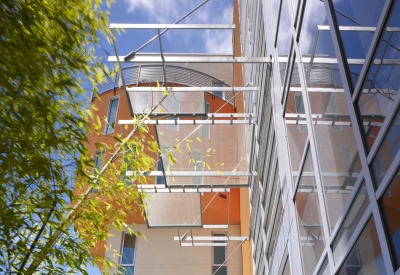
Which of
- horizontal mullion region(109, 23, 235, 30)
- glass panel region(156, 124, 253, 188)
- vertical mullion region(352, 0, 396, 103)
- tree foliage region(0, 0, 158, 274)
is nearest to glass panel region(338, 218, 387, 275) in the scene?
vertical mullion region(352, 0, 396, 103)

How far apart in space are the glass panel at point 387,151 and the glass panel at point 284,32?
9.84 ft

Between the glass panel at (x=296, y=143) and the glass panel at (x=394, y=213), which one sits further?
the glass panel at (x=296, y=143)

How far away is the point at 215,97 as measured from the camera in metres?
16.4

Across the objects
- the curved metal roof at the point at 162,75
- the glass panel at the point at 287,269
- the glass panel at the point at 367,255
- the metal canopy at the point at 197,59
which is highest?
the curved metal roof at the point at 162,75

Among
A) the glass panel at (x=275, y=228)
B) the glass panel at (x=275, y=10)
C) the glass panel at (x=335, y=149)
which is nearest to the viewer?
the glass panel at (x=335, y=149)

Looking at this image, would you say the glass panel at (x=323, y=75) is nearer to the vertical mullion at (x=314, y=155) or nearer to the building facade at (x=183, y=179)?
the vertical mullion at (x=314, y=155)

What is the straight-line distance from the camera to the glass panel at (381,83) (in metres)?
2.49

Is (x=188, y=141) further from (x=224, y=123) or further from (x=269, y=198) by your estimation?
(x=269, y=198)

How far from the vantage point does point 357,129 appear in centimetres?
299

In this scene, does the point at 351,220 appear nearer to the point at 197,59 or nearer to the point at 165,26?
the point at 197,59

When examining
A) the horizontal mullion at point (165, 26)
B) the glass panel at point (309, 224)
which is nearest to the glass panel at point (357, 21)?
the glass panel at point (309, 224)

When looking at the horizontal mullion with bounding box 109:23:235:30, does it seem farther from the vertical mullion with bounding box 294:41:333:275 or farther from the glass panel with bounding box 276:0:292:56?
the vertical mullion with bounding box 294:41:333:275

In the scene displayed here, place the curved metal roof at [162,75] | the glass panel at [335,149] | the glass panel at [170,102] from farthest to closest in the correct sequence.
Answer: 1. the curved metal roof at [162,75]
2. the glass panel at [170,102]
3. the glass panel at [335,149]

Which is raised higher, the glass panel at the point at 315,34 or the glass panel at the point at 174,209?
the glass panel at the point at 174,209
